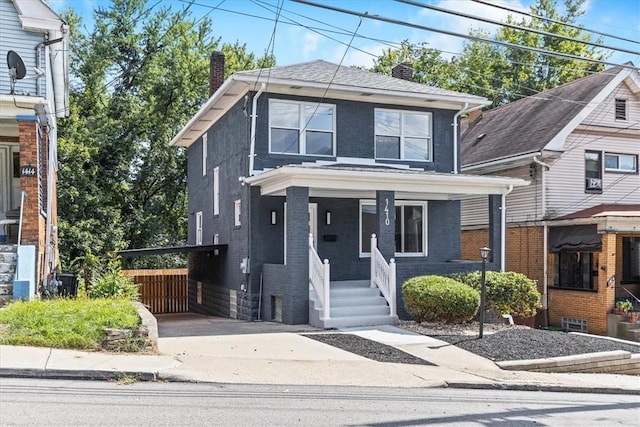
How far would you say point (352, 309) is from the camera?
14.4 meters

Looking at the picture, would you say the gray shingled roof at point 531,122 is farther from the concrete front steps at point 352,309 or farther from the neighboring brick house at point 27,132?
the neighboring brick house at point 27,132

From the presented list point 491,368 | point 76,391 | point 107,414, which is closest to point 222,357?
point 76,391

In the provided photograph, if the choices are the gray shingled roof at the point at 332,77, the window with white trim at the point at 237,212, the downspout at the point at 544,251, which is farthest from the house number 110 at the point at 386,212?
the downspout at the point at 544,251

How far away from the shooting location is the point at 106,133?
29.6m

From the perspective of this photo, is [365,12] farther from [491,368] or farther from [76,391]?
[76,391]

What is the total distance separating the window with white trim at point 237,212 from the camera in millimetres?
17547

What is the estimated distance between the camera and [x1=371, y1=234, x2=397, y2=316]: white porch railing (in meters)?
14.6

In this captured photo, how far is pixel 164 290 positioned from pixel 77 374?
61.6 feet

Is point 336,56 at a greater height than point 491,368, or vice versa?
point 336,56

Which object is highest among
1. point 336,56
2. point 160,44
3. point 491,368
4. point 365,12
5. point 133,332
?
point 160,44

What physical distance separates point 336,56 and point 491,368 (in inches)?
457

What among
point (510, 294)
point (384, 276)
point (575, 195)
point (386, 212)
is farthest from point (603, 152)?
point (384, 276)

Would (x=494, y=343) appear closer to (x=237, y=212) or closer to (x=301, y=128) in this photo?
(x=301, y=128)

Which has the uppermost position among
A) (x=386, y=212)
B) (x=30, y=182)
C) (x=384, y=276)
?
(x=30, y=182)
